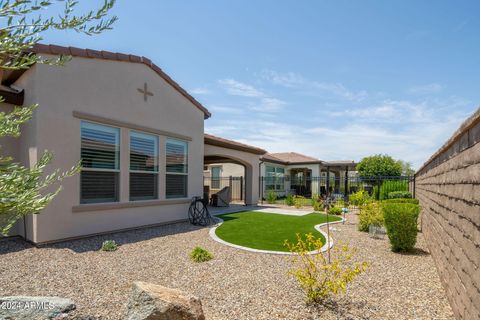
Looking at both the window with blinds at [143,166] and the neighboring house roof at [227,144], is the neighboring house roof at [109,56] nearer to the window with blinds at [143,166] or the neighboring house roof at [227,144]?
the neighboring house roof at [227,144]

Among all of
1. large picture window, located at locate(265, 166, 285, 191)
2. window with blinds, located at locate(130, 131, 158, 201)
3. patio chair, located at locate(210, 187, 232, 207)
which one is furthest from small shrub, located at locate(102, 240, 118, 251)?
large picture window, located at locate(265, 166, 285, 191)

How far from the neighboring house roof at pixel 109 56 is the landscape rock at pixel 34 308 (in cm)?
615

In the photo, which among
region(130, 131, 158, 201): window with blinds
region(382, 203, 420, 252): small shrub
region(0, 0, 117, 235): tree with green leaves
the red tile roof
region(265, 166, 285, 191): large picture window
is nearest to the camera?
region(0, 0, 117, 235): tree with green leaves

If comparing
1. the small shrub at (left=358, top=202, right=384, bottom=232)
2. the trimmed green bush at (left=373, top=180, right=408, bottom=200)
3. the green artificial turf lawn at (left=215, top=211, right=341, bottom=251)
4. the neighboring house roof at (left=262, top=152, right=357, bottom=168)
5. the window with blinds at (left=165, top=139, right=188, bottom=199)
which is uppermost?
the neighboring house roof at (left=262, top=152, right=357, bottom=168)

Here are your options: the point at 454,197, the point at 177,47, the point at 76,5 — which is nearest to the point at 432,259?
the point at 454,197

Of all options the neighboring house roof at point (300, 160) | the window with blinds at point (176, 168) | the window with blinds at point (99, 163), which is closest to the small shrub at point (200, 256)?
the window with blinds at point (99, 163)

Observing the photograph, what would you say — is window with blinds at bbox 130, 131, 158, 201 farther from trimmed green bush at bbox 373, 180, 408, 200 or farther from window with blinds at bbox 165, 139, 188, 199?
trimmed green bush at bbox 373, 180, 408, 200

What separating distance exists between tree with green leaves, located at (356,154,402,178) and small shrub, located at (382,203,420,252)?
79.5ft

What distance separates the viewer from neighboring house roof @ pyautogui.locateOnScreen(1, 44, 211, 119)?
6981 mm

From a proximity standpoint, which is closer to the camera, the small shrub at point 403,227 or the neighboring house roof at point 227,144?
the small shrub at point 403,227

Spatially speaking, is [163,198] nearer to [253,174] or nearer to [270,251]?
[270,251]

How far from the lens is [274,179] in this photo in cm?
2658

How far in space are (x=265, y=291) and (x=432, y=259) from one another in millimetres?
4424

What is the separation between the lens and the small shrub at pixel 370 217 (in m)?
9.07
